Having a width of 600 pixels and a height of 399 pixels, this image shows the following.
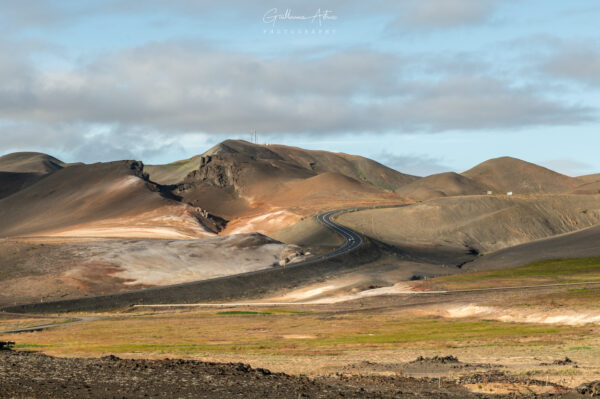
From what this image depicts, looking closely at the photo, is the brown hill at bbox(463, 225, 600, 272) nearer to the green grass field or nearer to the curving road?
the green grass field

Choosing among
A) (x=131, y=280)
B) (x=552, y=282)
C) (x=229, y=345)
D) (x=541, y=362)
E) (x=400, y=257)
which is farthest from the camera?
(x=400, y=257)

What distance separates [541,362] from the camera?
129 feet

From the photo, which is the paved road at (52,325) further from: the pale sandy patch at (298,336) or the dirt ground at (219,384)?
the dirt ground at (219,384)

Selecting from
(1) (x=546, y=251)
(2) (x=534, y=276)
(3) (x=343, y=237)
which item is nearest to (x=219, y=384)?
(2) (x=534, y=276)

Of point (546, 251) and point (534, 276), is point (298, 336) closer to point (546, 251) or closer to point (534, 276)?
point (534, 276)

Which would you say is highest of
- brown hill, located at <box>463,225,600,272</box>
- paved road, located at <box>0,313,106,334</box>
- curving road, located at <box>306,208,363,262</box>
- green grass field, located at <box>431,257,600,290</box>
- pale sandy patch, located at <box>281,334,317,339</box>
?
curving road, located at <box>306,208,363,262</box>

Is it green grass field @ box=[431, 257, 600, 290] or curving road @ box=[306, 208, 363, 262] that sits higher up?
curving road @ box=[306, 208, 363, 262]

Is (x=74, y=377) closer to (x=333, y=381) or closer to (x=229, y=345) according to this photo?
(x=333, y=381)

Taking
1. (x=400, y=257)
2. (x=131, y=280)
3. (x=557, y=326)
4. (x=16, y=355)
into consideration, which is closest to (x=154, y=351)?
(x=16, y=355)

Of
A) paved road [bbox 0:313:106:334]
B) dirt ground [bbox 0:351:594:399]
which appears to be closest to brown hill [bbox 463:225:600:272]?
paved road [bbox 0:313:106:334]

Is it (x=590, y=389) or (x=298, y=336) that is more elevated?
(x=590, y=389)

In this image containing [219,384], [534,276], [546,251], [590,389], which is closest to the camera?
[590,389]

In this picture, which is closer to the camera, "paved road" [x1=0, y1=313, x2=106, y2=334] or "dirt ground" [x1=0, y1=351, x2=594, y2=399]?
"dirt ground" [x1=0, y1=351, x2=594, y2=399]

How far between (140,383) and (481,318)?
44688mm
